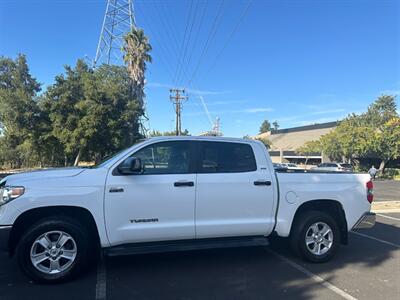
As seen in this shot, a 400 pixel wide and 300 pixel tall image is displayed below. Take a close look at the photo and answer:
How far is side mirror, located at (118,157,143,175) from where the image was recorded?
16.4ft

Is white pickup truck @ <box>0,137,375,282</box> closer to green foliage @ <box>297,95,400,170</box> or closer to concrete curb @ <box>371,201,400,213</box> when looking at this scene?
concrete curb @ <box>371,201,400,213</box>

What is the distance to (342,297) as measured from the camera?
456 cm

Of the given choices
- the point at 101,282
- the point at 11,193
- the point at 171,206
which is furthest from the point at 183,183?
the point at 11,193

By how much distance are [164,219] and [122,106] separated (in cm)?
3100

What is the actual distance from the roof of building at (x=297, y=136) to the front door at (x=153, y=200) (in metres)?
77.3

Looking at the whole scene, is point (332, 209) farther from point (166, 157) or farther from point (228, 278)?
point (166, 157)

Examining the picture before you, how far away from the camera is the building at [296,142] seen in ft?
252

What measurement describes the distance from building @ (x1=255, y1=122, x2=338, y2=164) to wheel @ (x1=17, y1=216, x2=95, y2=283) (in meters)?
67.9

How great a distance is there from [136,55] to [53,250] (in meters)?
36.4

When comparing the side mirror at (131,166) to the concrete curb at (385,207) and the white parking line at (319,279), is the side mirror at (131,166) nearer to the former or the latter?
the white parking line at (319,279)

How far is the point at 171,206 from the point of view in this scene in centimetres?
521

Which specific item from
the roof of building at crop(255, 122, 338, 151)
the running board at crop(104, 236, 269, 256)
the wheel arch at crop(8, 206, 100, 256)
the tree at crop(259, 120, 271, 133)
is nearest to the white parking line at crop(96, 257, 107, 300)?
the running board at crop(104, 236, 269, 256)

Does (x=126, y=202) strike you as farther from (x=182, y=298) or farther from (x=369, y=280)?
(x=369, y=280)

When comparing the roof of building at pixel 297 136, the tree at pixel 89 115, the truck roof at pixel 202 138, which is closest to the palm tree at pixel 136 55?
the tree at pixel 89 115
